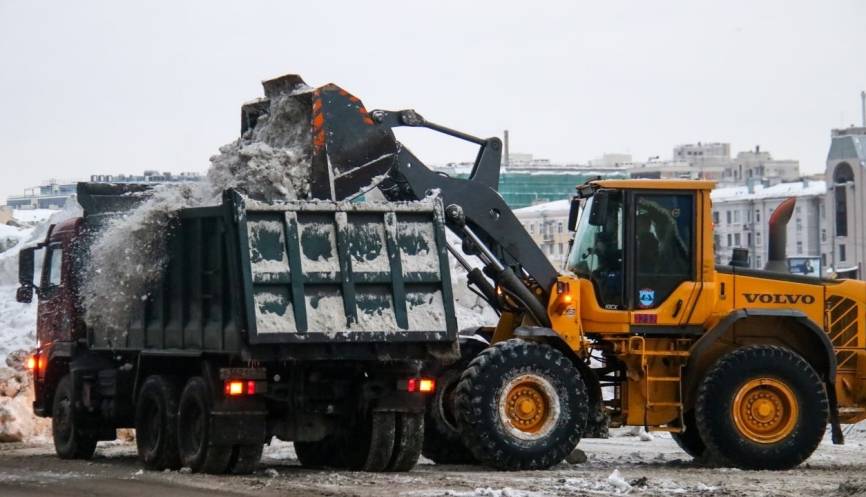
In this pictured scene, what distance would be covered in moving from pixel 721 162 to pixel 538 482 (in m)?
185

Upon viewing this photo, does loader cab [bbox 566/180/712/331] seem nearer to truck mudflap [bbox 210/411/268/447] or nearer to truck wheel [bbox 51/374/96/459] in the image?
truck mudflap [bbox 210/411/268/447]

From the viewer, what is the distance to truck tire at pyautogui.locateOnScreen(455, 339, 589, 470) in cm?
1770

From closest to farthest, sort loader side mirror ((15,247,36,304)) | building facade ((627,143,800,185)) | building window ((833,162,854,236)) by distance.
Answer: loader side mirror ((15,247,36,304)), building window ((833,162,854,236)), building facade ((627,143,800,185))

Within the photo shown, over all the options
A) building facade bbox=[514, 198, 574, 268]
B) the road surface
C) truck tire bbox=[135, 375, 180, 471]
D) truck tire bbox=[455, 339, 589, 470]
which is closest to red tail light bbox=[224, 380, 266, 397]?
the road surface

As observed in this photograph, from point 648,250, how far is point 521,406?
8.02 feet

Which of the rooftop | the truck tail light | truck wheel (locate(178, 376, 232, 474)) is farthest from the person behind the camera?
the rooftop

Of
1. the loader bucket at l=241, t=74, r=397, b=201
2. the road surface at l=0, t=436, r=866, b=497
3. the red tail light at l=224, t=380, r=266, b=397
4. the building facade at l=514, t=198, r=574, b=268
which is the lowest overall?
the road surface at l=0, t=436, r=866, b=497

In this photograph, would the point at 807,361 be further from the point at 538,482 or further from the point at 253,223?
the point at 253,223

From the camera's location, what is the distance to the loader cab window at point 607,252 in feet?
62.1

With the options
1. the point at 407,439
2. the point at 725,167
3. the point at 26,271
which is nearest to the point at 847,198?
the point at 725,167

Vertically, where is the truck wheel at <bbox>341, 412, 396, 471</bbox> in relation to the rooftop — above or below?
below

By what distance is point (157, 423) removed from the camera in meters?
18.0

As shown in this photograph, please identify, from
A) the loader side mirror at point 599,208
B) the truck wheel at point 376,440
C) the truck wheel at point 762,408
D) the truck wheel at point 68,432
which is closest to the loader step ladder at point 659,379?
the truck wheel at point 762,408

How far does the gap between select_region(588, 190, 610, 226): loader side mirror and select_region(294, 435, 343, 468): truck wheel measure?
379 centimetres
